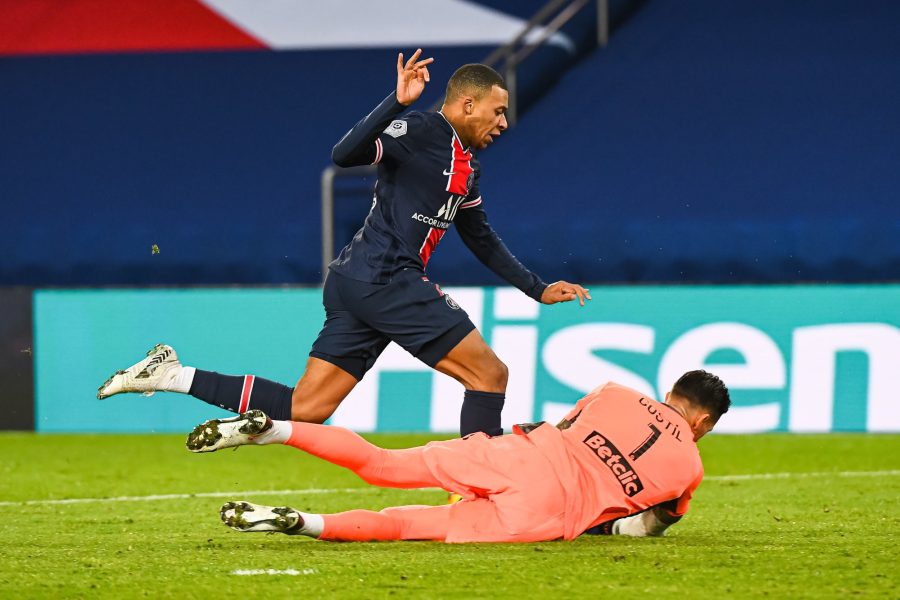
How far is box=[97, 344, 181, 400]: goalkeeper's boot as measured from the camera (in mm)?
5246

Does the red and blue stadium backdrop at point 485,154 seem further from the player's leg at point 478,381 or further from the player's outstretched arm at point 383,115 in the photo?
the player's outstretched arm at point 383,115

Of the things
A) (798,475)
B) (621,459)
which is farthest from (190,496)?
(798,475)

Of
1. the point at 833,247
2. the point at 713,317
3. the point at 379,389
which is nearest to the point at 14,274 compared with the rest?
the point at 379,389

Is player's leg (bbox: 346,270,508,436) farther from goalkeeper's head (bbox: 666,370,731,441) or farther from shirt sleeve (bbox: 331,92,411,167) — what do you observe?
goalkeeper's head (bbox: 666,370,731,441)

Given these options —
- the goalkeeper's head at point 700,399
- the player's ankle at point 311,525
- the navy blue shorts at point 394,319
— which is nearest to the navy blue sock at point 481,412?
the navy blue shorts at point 394,319

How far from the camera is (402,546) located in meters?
4.61

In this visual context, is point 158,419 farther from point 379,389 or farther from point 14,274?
point 14,274

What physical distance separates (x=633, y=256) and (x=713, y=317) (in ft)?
3.70

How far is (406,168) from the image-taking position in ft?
17.2

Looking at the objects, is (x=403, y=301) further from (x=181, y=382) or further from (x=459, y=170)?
(x=181, y=382)

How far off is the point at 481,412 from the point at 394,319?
47 centimetres

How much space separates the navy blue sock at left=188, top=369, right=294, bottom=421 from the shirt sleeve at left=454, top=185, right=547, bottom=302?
3.20ft

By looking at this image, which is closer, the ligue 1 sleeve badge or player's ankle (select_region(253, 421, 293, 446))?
player's ankle (select_region(253, 421, 293, 446))

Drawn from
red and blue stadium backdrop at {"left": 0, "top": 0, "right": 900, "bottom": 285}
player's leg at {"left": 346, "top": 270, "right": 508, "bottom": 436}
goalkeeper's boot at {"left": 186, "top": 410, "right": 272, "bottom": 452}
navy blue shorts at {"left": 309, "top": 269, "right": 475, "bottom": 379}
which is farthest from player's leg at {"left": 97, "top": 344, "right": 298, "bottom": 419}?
red and blue stadium backdrop at {"left": 0, "top": 0, "right": 900, "bottom": 285}
